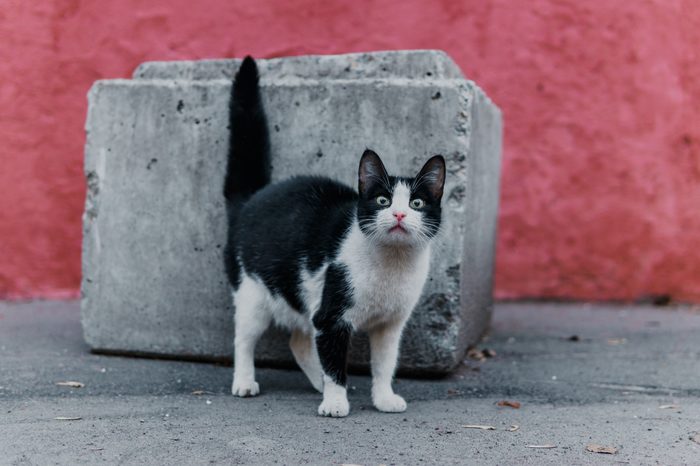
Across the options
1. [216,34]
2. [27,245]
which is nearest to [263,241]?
[216,34]

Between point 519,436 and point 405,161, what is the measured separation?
3.99 ft

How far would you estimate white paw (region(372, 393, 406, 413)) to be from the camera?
103 inches

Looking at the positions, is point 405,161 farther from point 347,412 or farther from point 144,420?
point 144,420

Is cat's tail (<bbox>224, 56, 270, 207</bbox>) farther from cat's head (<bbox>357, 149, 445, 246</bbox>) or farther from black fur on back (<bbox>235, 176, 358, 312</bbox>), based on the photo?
cat's head (<bbox>357, 149, 445, 246</bbox>)

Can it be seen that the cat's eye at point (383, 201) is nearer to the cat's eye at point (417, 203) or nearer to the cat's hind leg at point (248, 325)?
the cat's eye at point (417, 203)

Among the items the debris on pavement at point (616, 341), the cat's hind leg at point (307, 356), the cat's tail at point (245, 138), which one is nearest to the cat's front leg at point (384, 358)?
the cat's hind leg at point (307, 356)

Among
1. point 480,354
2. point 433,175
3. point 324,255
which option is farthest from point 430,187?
point 480,354

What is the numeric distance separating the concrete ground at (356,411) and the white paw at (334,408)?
0.04 m

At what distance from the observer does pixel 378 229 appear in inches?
94.3

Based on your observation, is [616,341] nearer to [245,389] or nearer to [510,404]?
[510,404]

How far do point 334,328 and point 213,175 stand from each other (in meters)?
1.05

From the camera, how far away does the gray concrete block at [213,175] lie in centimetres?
304

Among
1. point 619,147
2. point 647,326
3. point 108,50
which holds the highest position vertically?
point 108,50

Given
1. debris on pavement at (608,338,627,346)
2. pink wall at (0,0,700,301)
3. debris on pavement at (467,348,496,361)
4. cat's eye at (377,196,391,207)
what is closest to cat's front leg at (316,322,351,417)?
cat's eye at (377,196,391,207)
